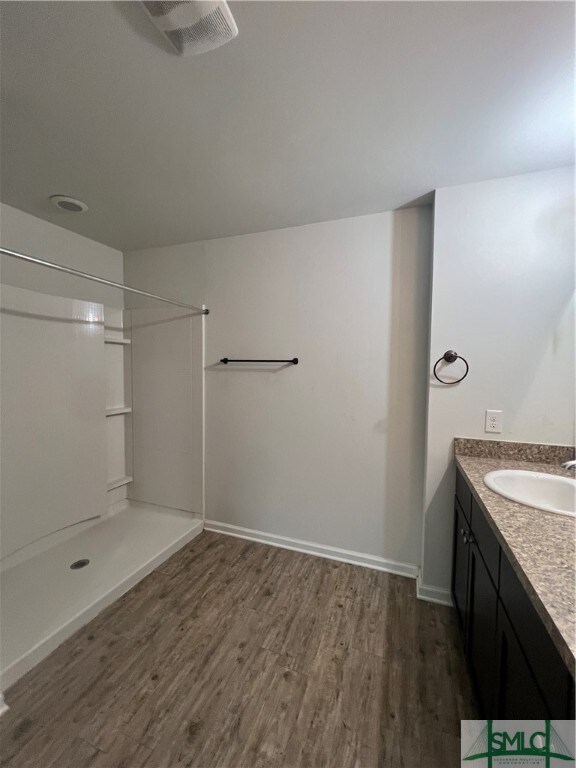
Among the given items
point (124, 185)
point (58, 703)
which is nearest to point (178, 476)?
point (58, 703)

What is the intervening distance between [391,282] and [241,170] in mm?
1064

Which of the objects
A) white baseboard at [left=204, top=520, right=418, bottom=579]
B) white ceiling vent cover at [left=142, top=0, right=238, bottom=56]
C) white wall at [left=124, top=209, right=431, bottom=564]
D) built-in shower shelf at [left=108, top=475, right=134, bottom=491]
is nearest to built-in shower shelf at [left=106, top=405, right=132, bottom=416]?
built-in shower shelf at [left=108, top=475, right=134, bottom=491]

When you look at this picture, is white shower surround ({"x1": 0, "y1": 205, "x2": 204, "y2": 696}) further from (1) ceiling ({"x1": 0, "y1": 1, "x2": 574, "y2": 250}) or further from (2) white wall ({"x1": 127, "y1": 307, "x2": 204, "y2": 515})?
(1) ceiling ({"x1": 0, "y1": 1, "x2": 574, "y2": 250})

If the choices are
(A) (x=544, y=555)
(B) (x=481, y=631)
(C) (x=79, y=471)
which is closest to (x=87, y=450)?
(C) (x=79, y=471)

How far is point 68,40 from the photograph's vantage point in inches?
36.0

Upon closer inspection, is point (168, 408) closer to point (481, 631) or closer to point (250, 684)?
point (250, 684)

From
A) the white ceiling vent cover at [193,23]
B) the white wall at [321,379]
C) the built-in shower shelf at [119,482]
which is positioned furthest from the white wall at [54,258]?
the white ceiling vent cover at [193,23]

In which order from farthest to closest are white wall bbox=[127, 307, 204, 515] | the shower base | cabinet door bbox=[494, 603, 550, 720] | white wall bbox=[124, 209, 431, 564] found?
white wall bbox=[127, 307, 204, 515], white wall bbox=[124, 209, 431, 564], the shower base, cabinet door bbox=[494, 603, 550, 720]

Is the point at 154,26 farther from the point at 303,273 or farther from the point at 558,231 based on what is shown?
the point at 558,231

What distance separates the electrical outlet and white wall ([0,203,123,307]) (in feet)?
9.60

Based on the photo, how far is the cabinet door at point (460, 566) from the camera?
4.46ft

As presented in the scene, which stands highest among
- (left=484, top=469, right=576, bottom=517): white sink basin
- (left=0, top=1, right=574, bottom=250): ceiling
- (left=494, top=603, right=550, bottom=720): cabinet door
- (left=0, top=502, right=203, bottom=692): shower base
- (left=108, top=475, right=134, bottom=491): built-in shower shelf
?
(left=0, top=1, right=574, bottom=250): ceiling

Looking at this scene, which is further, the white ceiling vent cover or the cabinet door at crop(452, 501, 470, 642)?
the cabinet door at crop(452, 501, 470, 642)

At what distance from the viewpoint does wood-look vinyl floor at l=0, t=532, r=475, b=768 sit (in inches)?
41.6
